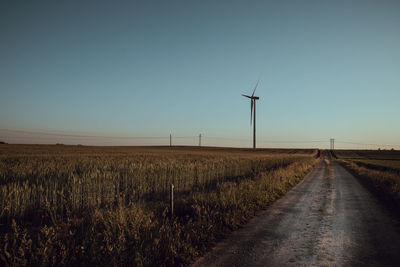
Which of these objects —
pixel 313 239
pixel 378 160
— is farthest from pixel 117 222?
pixel 378 160

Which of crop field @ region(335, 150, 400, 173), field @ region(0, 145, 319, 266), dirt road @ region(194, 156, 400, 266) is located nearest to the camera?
field @ region(0, 145, 319, 266)

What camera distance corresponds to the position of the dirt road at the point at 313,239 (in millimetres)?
4727

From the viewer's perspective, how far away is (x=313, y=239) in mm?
5867

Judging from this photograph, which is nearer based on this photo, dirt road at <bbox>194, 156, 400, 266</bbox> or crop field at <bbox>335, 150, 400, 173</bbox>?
dirt road at <bbox>194, 156, 400, 266</bbox>

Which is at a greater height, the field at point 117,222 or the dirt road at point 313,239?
the field at point 117,222

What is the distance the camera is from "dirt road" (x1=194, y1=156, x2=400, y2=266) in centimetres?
473

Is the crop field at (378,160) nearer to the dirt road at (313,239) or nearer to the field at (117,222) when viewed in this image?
the dirt road at (313,239)

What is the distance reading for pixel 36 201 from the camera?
7836 mm

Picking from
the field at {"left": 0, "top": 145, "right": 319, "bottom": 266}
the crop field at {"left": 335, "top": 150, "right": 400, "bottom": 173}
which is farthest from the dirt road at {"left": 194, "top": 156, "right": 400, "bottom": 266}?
the crop field at {"left": 335, "top": 150, "right": 400, "bottom": 173}

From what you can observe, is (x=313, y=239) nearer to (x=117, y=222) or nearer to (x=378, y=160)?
(x=117, y=222)

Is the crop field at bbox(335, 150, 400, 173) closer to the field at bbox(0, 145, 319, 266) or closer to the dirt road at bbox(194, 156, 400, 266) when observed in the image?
the dirt road at bbox(194, 156, 400, 266)

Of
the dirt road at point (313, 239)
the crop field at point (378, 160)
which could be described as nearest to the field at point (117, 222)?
the dirt road at point (313, 239)

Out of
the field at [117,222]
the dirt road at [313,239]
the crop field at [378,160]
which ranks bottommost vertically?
the crop field at [378,160]

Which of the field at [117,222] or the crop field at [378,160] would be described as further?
the crop field at [378,160]
